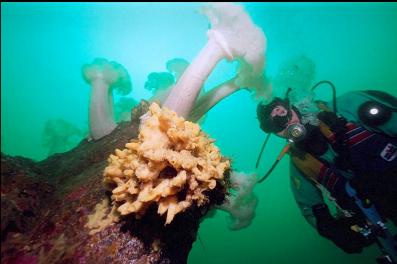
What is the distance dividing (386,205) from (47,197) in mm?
4717

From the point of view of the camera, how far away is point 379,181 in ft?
13.8

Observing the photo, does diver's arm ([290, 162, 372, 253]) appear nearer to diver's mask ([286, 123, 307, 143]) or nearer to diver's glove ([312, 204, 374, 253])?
diver's glove ([312, 204, 374, 253])

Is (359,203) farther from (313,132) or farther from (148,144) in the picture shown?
(148,144)

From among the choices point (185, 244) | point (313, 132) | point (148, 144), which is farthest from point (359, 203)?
point (148, 144)

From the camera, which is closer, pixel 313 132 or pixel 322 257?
pixel 313 132

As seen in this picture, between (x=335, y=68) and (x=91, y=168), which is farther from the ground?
(x=335, y=68)

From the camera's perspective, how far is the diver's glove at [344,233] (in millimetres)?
4344

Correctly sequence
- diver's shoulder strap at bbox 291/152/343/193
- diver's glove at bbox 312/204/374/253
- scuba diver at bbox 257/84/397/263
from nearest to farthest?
1. scuba diver at bbox 257/84/397/263
2. diver's glove at bbox 312/204/374/253
3. diver's shoulder strap at bbox 291/152/343/193

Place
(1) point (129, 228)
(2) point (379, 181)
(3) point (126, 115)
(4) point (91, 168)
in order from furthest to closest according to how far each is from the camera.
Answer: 1. (3) point (126, 115)
2. (2) point (379, 181)
3. (4) point (91, 168)
4. (1) point (129, 228)

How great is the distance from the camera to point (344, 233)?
4457 mm

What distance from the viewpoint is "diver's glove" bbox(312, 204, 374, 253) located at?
434 cm

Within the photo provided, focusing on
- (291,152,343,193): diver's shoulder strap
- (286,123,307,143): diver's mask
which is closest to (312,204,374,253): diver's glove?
(291,152,343,193): diver's shoulder strap

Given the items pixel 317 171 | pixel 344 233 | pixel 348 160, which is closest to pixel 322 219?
pixel 344 233

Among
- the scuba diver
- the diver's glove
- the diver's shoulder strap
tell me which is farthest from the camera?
Answer: the diver's shoulder strap
